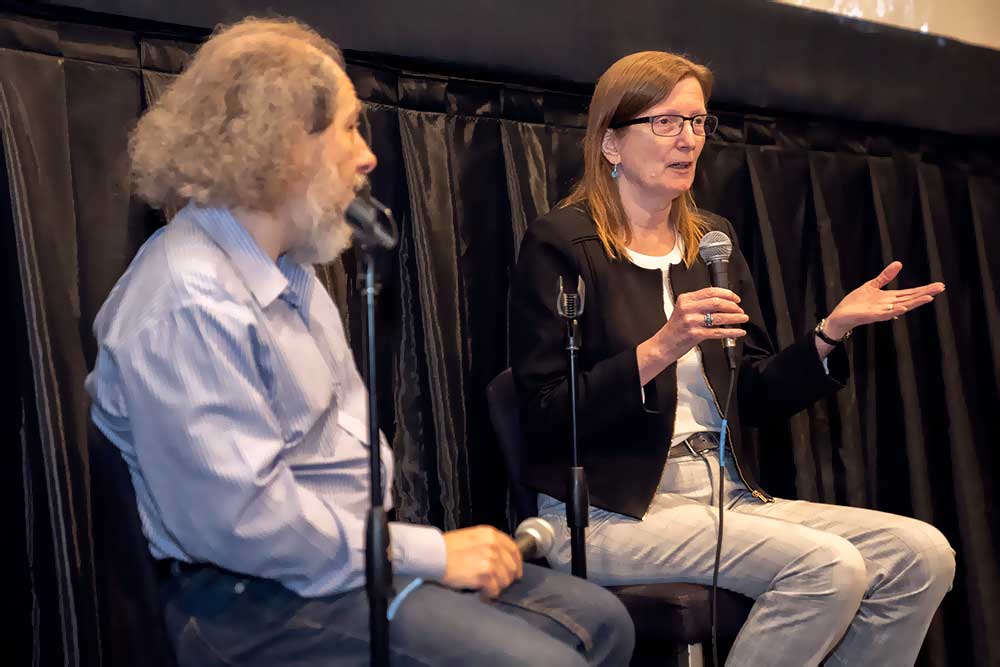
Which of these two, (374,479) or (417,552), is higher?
(374,479)

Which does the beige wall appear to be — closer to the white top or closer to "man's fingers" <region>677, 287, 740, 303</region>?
the white top

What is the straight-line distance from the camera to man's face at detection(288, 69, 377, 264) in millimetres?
1596

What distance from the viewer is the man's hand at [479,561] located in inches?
56.5

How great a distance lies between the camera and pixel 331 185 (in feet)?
5.27

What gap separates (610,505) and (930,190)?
6.71 feet

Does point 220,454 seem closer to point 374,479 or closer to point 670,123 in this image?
point 374,479

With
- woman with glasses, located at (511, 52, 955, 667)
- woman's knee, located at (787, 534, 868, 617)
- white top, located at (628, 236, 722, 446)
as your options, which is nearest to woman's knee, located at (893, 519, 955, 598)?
woman with glasses, located at (511, 52, 955, 667)

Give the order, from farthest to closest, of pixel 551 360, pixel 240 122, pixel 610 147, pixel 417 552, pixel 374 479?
pixel 610 147 < pixel 551 360 < pixel 240 122 < pixel 417 552 < pixel 374 479

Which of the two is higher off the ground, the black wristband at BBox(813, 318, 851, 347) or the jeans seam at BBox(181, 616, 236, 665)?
the black wristband at BBox(813, 318, 851, 347)

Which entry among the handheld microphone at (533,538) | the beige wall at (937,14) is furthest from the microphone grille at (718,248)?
the beige wall at (937,14)

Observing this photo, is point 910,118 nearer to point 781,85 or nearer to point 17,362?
point 781,85

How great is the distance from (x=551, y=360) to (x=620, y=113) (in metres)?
0.60

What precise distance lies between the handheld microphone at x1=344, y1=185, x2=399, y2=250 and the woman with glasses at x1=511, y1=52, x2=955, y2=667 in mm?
688

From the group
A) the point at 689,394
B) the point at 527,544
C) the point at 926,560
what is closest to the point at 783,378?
the point at 689,394
